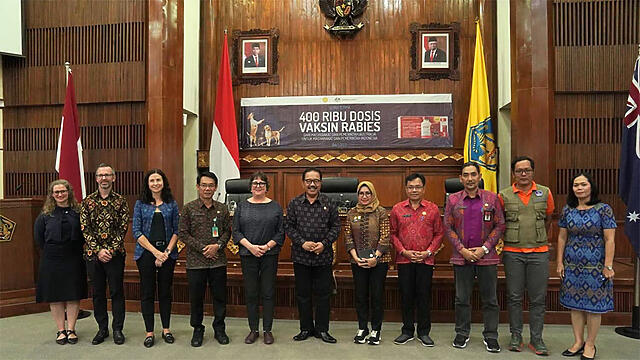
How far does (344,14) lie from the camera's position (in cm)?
686

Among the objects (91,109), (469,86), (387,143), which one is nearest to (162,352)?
(91,109)

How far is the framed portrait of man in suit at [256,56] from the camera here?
7023 mm

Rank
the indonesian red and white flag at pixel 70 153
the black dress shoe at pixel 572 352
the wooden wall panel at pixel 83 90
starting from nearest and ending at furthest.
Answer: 1. the black dress shoe at pixel 572 352
2. the indonesian red and white flag at pixel 70 153
3. the wooden wall panel at pixel 83 90

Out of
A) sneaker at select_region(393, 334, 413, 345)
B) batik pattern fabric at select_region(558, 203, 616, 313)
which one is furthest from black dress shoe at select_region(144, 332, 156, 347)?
batik pattern fabric at select_region(558, 203, 616, 313)

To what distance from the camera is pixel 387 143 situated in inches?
270

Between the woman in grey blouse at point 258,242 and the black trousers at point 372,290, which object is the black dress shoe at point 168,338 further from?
the black trousers at point 372,290

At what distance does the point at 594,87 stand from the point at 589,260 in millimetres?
2972

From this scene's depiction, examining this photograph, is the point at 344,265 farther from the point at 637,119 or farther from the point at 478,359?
the point at 637,119

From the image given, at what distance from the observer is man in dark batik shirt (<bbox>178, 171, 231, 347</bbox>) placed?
350cm

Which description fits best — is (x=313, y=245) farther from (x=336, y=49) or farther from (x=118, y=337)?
(x=336, y=49)

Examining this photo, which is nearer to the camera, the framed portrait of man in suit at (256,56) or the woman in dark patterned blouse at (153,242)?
the woman in dark patterned blouse at (153,242)

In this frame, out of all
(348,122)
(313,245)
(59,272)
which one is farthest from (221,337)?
(348,122)

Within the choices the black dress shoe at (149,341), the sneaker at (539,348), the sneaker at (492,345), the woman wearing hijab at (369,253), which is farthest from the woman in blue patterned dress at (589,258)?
the black dress shoe at (149,341)

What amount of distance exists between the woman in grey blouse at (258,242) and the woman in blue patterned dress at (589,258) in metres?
2.05
